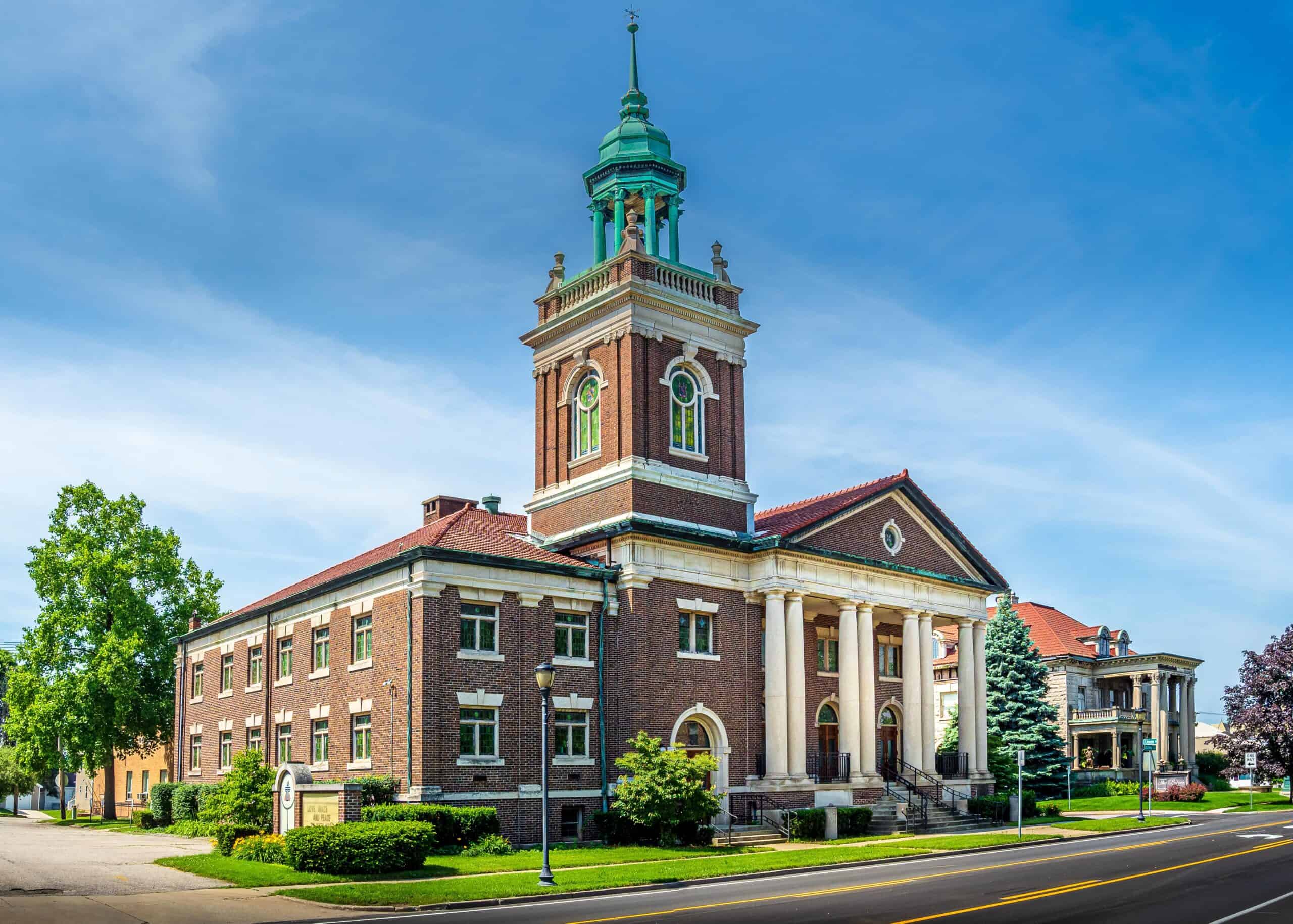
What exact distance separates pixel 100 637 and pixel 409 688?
28.4m

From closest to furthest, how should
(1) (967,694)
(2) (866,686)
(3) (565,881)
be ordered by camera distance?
(3) (565,881) < (2) (866,686) < (1) (967,694)

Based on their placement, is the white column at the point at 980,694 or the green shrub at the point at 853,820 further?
the white column at the point at 980,694

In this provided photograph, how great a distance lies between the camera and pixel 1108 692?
8100 centimetres

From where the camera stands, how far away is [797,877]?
1072 inches

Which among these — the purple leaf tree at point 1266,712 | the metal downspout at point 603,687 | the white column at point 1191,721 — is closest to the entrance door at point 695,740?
the metal downspout at point 603,687

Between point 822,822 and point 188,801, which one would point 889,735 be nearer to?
point 822,822

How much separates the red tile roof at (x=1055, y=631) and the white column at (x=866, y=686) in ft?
114

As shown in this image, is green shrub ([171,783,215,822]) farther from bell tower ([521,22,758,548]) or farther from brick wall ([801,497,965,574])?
brick wall ([801,497,965,574])

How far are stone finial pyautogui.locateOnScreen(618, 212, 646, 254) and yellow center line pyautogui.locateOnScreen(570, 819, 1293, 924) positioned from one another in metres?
21.3

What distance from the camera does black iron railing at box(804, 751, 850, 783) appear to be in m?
42.0

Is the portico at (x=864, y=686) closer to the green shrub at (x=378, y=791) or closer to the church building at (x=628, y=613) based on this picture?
the church building at (x=628, y=613)

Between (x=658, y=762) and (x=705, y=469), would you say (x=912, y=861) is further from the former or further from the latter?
(x=705, y=469)

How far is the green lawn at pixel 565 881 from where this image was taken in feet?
73.5

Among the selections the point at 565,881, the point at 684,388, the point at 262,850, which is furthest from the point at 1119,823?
the point at 262,850
